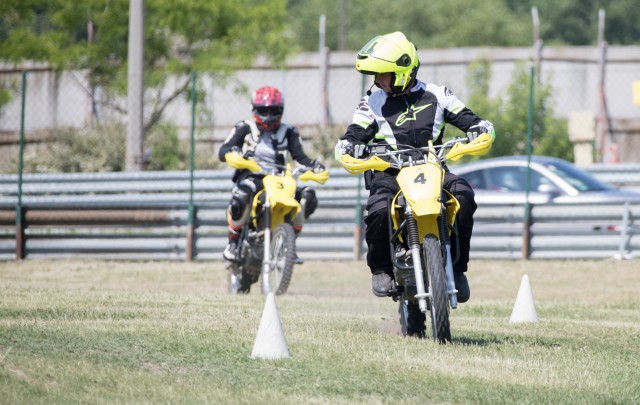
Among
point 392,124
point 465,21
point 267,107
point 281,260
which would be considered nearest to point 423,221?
point 392,124

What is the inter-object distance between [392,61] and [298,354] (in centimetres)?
214

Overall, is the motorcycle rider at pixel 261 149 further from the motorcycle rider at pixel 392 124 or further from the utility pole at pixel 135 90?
the utility pole at pixel 135 90

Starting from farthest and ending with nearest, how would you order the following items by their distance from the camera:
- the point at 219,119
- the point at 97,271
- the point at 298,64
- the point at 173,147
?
the point at 298,64
the point at 219,119
the point at 173,147
the point at 97,271

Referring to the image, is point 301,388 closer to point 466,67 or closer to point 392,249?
point 392,249

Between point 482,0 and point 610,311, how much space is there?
53095mm

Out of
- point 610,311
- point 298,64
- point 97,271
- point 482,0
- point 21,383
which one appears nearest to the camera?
point 21,383

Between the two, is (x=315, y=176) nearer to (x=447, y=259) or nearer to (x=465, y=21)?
(x=447, y=259)

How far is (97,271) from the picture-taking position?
1734cm

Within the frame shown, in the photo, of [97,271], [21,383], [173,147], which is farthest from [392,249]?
[173,147]

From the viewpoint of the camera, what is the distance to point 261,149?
13.8 metres

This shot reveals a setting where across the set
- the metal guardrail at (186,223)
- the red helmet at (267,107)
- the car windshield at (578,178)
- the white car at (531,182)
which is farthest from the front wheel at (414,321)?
the car windshield at (578,178)

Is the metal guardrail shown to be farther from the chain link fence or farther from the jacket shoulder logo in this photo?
the jacket shoulder logo

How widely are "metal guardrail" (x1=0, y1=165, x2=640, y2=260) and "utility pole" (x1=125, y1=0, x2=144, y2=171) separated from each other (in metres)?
1.19

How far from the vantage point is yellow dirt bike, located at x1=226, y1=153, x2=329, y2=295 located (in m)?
13.2
